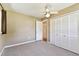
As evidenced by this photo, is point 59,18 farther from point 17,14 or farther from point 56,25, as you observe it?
point 17,14

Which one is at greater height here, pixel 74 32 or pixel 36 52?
pixel 74 32

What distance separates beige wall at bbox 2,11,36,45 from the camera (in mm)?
5633

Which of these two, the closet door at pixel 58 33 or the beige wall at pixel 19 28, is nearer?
the closet door at pixel 58 33

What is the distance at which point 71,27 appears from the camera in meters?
4.38

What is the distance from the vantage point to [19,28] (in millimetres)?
6398

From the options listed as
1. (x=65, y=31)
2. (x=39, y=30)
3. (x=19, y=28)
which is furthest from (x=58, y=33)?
(x=39, y=30)

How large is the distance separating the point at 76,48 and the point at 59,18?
6.82 feet

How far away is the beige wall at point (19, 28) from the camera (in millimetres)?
5633

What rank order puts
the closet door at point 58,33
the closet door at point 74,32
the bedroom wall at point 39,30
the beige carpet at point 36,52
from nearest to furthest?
the beige carpet at point 36,52 → the closet door at point 74,32 → the closet door at point 58,33 → the bedroom wall at point 39,30

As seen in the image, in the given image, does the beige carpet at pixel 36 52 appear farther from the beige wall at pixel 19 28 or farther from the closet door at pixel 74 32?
the beige wall at pixel 19 28

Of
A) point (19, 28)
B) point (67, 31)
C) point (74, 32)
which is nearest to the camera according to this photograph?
point (74, 32)

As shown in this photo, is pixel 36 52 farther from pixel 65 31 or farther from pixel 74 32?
pixel 74 32

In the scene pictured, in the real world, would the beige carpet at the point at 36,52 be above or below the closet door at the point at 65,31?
below

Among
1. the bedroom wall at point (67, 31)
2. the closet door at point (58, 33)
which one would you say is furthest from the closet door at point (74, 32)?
the closet door at point (58, 33)
